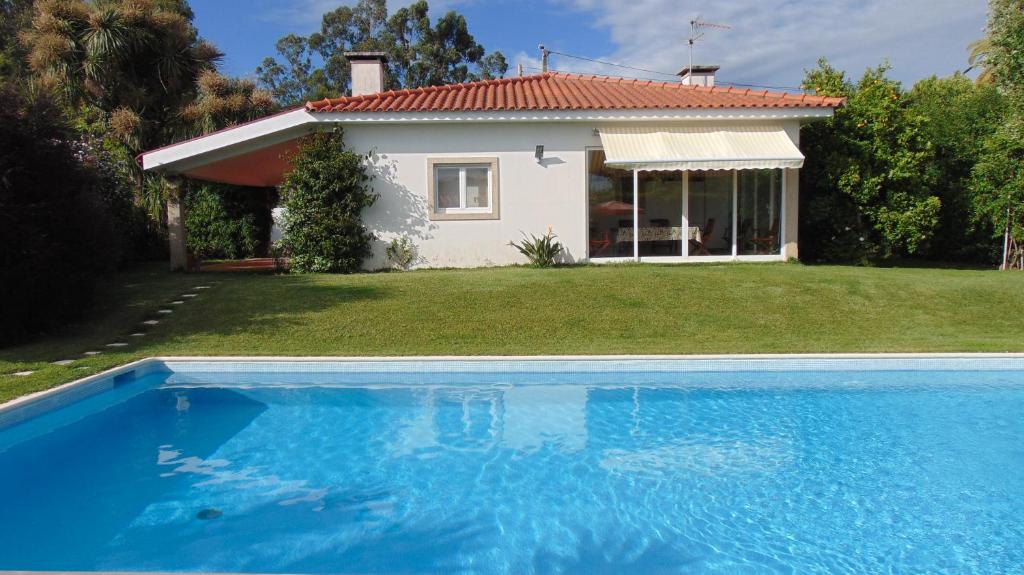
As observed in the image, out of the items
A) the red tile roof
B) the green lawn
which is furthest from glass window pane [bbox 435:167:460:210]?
the green lawn

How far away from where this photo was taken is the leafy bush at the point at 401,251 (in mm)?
22672

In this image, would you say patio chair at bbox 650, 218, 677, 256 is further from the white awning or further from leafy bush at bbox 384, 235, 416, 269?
leafy bush at bbox 384, 235, 416, 269

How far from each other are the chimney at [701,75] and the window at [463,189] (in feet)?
36.5

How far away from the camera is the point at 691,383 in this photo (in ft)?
42.8

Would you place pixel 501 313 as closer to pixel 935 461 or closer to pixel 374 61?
pixel 935 461

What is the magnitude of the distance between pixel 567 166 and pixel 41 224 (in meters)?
15.3

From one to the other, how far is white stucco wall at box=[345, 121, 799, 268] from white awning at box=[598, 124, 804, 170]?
104cm

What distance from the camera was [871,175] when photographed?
76.6ft

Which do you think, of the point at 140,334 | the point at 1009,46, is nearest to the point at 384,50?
the point at 1009,46

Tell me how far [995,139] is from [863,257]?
6620 mm

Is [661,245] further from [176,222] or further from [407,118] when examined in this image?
[176,222]

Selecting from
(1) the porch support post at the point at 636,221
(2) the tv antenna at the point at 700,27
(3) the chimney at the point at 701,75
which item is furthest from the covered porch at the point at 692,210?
(2) the tv antenna at the point at 700,27

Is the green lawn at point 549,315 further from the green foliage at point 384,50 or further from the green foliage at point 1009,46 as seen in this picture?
the green foliage at point 384,50

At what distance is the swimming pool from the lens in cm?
698
